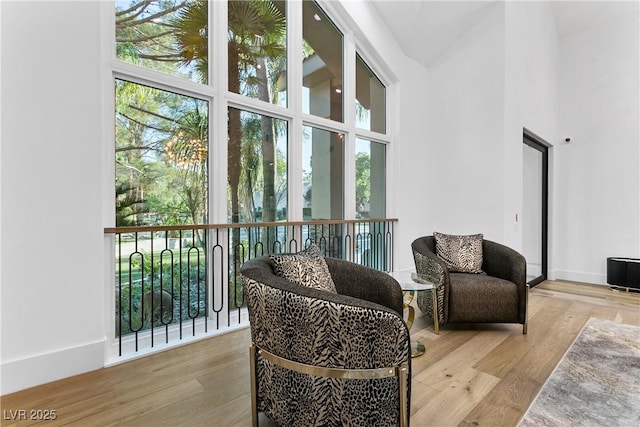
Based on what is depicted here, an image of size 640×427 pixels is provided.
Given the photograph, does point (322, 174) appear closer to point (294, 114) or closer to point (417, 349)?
point (294, 114)

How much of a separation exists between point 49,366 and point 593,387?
3.25 metres

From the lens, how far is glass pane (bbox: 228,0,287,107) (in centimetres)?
296

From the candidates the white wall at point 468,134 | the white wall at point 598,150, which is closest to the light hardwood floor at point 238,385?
the white wall at point 468,134

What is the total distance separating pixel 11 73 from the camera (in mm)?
1812

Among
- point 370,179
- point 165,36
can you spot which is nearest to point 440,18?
point 370,179

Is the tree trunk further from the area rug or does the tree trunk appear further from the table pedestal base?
the area rug

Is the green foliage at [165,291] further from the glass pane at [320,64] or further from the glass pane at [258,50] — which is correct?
the glass pane at [320,64]

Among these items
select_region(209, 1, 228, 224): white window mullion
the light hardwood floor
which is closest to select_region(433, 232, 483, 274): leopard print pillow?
the light hardwood floor

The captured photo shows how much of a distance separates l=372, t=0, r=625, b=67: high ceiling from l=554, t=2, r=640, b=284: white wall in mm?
213

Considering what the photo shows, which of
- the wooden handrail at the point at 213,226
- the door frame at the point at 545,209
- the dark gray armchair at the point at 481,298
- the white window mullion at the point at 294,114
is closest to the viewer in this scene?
the wooden handrail at the point at 213,226

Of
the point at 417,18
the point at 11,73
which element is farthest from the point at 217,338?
the point at 417,18

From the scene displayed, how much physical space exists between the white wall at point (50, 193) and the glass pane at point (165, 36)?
285 mm

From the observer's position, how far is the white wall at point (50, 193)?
5.96 feet

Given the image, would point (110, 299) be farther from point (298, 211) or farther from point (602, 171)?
point (602, 171)
